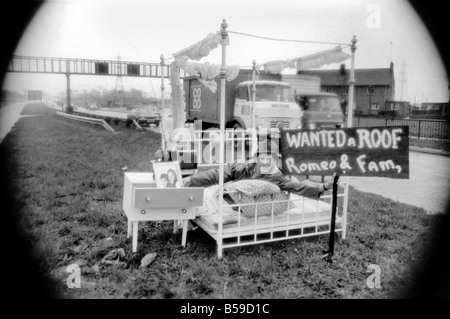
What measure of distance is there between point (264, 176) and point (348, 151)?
1083 millimetres

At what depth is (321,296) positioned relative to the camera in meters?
2.76

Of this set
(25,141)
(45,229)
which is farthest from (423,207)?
(25,141)

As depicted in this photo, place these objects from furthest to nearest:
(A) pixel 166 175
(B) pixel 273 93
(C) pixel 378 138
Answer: (B) pixel 273 93
(A) pixel 166 175
(C) pixel 378 138

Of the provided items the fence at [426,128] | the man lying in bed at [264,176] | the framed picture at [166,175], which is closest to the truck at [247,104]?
the man lying in bed at [264,176]

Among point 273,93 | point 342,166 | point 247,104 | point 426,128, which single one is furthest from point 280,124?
point 426,128

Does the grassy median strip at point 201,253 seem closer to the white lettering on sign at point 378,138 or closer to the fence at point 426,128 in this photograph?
the white lettering on sign at point 378,138

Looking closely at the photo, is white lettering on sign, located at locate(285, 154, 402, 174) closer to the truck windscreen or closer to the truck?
the truck

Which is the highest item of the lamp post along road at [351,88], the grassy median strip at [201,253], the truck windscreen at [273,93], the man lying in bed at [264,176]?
the truck windscreen at [273,93]

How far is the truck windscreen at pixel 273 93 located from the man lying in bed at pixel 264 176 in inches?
181

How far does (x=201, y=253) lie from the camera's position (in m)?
3.45

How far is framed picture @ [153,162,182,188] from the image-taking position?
3684 millimetres

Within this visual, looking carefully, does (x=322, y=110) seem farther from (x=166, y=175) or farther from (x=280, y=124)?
(x=280, y=124)

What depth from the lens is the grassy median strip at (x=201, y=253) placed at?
282 cm
